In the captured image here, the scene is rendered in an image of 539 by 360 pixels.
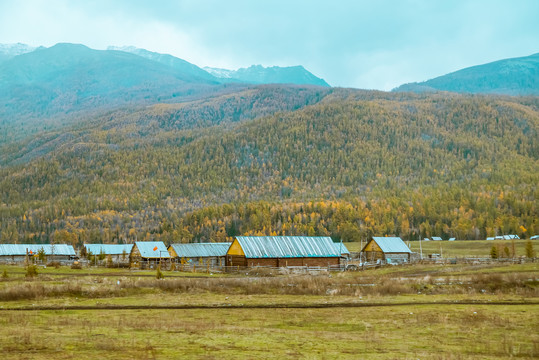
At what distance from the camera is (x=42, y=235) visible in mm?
182875

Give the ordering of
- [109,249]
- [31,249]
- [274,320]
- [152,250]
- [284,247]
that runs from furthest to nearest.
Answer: [109,249] → [31,249] → [152,250] → [284,247] → [274,320]

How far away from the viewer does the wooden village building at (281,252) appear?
230 ft

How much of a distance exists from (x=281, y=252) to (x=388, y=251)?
2154cm

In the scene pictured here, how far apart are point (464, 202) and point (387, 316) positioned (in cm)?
15317

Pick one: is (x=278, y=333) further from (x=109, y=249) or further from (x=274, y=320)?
(x=109, y=249)

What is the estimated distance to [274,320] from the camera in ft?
87.5

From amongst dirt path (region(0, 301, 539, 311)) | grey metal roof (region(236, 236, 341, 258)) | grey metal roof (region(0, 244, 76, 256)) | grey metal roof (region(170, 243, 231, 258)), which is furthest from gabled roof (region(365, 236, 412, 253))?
grey metal roof (region(0, 244, 76, 256))

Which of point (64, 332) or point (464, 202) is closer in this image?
point (64, 332)

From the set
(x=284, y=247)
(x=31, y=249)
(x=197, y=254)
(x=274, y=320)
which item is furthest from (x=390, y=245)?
(x=274, y=320)

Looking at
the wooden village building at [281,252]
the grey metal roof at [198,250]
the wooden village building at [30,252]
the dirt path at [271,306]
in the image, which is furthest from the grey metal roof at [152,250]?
the dirt path at [271,306]

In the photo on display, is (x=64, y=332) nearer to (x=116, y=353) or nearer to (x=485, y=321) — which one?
(x=116, y=353)

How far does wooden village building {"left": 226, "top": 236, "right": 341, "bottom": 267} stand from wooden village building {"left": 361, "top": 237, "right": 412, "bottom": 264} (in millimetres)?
12763

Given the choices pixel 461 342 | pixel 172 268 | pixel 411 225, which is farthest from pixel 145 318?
pixel 411 225

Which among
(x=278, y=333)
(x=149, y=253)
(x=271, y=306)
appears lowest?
(x=271, y=306)
